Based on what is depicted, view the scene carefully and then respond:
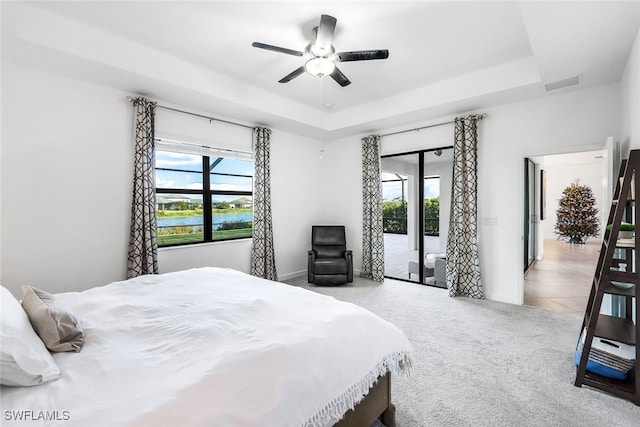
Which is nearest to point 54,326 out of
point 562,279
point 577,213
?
point 562,279

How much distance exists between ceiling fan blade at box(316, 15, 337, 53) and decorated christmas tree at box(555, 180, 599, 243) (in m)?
9.87

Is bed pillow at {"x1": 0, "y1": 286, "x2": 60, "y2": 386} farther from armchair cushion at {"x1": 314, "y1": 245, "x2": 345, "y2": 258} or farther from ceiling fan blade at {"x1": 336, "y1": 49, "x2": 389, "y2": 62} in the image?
armchair cushion at {"x1": 314, "y1": 245, "x2": 345, "y2": 258}

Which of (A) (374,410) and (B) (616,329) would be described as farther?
(B) (616,329)

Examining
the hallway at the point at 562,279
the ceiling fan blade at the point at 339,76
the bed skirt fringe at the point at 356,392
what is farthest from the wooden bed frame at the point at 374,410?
the hallway at the point at 562,279

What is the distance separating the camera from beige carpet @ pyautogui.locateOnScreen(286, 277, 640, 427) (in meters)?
1.85

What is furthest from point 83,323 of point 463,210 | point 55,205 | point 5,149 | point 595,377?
point 463,210

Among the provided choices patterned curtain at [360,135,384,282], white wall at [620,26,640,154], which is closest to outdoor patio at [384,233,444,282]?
patterned curtain at [360,135,384,282]

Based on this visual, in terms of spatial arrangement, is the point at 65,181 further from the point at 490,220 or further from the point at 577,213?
the point at 577,213

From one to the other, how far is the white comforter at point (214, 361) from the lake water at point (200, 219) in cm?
200

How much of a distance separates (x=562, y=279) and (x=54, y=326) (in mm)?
6625

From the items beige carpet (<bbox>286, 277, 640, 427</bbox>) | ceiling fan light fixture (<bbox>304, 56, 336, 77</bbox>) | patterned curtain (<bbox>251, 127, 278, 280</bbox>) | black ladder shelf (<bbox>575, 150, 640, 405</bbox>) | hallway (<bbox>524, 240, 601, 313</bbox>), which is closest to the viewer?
beige carpet (<bbox>286, 277, 640, 427</bbox>)

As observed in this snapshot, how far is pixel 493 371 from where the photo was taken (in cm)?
234

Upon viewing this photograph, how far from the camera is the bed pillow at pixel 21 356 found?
1032mm

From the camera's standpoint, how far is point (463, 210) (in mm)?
4227
